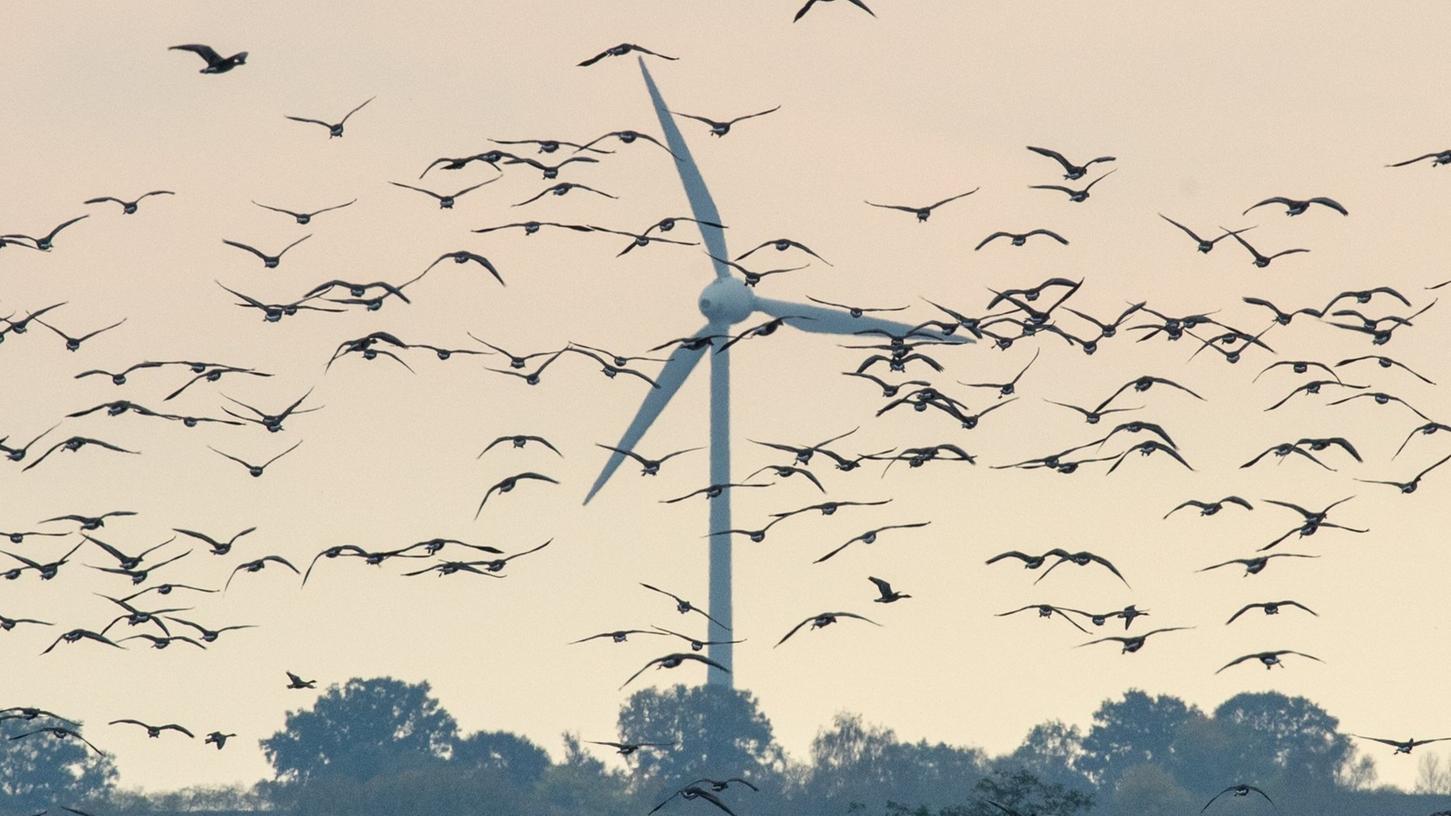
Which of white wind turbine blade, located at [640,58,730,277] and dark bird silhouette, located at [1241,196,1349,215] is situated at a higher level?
white wind turbine blade, located at [640,58,730,277]

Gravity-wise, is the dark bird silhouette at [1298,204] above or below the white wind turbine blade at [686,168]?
below

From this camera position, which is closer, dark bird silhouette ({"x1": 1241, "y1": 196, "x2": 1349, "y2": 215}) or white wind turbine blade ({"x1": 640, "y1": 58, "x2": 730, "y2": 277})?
dark bird silhouette ({"x1": 1241, "y1": 196, "x2": 1349, "y2": 215})

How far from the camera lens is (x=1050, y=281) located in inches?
4636

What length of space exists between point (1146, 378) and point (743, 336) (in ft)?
54.7

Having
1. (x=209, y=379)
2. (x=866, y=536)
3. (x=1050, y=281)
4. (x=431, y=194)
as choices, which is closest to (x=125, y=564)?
(x=209, y=379)

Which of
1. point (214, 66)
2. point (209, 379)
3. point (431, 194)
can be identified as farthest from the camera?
point (209, 379)

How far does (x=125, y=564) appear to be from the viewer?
390 ft

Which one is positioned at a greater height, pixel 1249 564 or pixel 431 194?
pixel 431 194

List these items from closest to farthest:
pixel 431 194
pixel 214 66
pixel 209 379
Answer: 1. pixel 214 66
2. pixel 431 194
3. pixel 209 379

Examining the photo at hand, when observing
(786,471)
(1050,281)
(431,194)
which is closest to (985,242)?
(1050,281)

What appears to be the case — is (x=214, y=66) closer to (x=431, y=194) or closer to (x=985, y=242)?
(x=431, y=194)

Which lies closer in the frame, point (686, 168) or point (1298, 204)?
point (1298, 204)

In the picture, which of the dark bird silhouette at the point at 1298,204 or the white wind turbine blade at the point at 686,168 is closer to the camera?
the dark bird silhouette at the point at 1298,204

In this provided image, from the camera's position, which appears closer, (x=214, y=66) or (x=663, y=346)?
(x=214, y=66)
